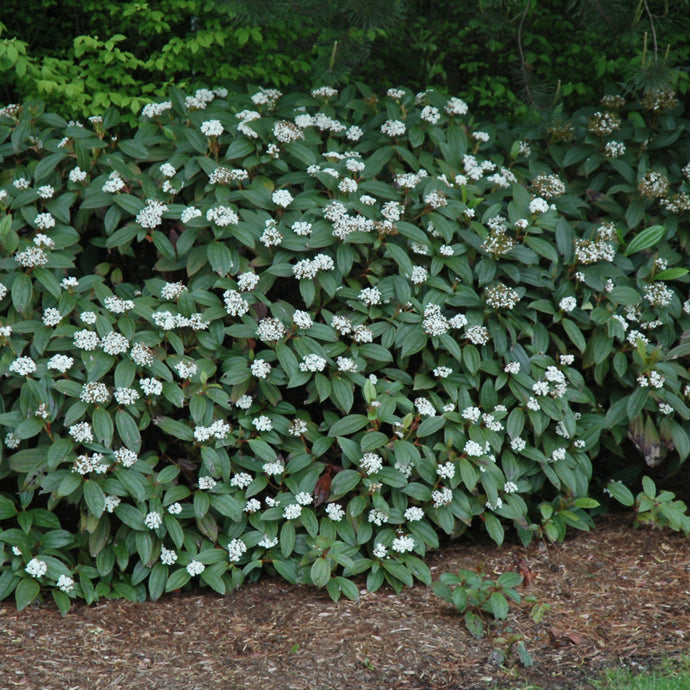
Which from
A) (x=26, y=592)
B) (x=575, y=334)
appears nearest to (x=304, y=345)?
(x=575, y=334)

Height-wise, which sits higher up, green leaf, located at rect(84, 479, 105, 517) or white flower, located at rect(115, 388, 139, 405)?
white flower, located at rect(115, 388, 139, 405)

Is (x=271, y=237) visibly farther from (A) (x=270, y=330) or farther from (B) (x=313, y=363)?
(B) (x=313, y=363)

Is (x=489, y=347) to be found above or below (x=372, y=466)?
above

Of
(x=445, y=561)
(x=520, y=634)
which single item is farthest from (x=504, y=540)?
(x=520, y=634)

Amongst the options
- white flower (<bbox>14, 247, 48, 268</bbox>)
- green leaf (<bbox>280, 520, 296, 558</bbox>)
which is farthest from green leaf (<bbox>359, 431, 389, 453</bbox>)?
white flower (<bbox>14, 247, 48, 268</bbox>)

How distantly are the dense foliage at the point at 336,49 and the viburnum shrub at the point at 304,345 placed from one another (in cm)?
43

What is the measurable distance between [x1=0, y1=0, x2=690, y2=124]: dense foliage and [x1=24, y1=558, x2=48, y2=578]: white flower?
7.76ft

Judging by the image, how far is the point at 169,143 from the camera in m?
3.74

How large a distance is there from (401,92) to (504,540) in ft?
7.55

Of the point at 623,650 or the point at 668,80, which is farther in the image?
the point at 668,80

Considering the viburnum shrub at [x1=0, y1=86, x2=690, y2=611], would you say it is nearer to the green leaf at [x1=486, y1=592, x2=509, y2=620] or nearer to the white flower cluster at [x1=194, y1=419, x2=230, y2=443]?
the white flower cluster at [x1=194, y1=419, x2=230, y2=443]

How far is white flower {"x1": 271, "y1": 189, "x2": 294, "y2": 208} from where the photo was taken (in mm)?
3418

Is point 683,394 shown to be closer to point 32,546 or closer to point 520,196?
point 520,196

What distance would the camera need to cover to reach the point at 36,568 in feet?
9.93
